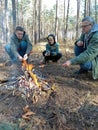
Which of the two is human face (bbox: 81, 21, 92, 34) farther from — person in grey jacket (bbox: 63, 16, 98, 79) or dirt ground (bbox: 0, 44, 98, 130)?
dirt ground (bbox: 0, 44, 98, 130)

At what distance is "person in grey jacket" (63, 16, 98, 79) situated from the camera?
4.72m

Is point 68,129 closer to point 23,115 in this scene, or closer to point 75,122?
point 75,122

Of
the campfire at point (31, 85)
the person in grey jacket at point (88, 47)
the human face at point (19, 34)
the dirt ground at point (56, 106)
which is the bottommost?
the dirt ground at point (56, 106)

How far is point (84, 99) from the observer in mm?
4598

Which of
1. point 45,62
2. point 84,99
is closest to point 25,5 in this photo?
point 45,62

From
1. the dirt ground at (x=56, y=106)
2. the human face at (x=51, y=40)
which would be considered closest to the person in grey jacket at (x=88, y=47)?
the dirt ground at (x=56, y=106)

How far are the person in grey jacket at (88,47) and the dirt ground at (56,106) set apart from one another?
0.35 m

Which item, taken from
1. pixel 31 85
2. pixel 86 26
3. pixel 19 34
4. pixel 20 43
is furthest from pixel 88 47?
pixel 20 43

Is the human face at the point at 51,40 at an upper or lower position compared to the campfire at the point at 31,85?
upper

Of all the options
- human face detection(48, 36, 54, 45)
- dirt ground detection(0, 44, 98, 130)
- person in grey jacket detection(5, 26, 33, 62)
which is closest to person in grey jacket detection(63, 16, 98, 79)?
dirt ground detection(0, 44, 98, 130)

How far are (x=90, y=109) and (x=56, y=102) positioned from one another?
59 cm

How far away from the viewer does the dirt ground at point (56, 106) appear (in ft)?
12.5

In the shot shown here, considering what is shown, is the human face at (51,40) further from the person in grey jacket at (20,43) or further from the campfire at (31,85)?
the campfire at (31,85)

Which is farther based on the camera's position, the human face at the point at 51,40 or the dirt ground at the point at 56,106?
the human face at the point at 51,40
